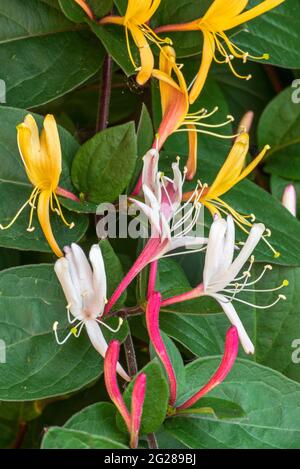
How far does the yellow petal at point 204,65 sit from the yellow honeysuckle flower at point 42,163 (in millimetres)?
154

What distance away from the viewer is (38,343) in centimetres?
76

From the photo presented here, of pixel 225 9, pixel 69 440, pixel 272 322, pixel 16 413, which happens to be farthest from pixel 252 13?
pixel 16 413

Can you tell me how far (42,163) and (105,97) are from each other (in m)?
0.18

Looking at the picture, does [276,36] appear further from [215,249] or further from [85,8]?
[215,249]

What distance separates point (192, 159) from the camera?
869 mm

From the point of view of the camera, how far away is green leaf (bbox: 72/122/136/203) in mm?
782

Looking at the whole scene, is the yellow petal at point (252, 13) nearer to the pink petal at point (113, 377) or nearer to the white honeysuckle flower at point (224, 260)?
the white honeysuckle flower at point (224, 260)

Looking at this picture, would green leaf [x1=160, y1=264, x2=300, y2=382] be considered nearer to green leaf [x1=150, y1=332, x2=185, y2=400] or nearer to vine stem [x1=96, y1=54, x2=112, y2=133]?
green leaf [x1=150, y1=332, x2=185, y2=400]

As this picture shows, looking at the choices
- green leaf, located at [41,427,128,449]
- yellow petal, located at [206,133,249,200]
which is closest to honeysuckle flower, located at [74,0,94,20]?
yellow petal, located at [206,133,249,200]

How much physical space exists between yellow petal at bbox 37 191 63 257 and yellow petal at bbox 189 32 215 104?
173 millimetres

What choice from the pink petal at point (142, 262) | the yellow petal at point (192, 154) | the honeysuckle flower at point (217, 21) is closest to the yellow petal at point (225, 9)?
the honeysuckle flower at point (217, 21)

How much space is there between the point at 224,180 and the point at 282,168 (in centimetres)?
32

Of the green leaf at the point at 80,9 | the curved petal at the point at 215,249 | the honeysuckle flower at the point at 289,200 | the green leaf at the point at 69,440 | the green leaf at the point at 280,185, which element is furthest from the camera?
the green leaf at the point at 280,185

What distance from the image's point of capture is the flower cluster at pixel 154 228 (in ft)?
2.34
